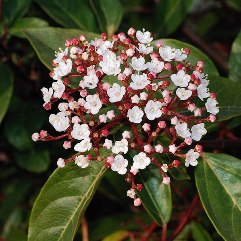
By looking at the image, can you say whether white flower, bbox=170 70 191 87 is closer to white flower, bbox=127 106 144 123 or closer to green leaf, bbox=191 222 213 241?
white flower, bbox=127 106 144 123

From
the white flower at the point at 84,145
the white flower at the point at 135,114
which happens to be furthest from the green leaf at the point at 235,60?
the white flower at the point at 84,145

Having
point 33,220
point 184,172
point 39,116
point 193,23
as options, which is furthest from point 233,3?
point 33,220

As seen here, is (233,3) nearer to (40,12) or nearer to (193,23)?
(193,23)

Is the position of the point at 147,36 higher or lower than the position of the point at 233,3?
lower

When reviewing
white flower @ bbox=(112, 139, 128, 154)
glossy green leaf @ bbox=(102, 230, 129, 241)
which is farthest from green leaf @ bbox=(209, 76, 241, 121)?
glossy green leaf @ bbox=(102, 230, 129, 241)

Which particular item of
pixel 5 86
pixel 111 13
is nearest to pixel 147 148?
pixel 5 86

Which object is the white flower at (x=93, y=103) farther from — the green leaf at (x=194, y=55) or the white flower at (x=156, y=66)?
the green leaf at (x=194, y=55)

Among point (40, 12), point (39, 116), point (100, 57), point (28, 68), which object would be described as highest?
point (40, 12)
